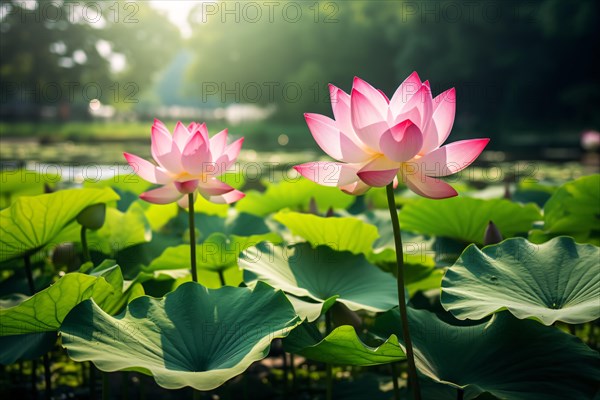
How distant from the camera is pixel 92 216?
137 centimetres

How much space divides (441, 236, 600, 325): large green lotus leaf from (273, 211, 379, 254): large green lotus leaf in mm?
303

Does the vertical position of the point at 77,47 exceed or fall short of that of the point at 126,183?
it exceeds it

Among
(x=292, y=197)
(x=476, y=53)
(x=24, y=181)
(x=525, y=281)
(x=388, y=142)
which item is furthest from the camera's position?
(x=476, y=53)

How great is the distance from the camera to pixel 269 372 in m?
2.02

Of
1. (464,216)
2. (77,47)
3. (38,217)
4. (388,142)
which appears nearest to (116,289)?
(38,217)

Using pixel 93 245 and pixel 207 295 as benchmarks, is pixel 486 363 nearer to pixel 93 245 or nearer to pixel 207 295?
pixel 207 295

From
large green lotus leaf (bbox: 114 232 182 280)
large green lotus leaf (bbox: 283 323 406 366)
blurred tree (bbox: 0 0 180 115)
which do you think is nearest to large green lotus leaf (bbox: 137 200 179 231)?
large green lotus leaf (bbox: 114 232 182 280)

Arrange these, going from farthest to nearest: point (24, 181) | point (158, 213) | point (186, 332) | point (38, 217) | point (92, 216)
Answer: point (158, 213) < point (24, 181) < point (92, 216) < point (38, 217) < point (186, 332)

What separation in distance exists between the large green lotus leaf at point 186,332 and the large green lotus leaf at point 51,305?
0.19 feet

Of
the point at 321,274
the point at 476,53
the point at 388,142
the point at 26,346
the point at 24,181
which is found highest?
the point at 476,53

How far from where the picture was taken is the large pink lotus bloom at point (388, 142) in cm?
91

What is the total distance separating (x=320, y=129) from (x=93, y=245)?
0.92 meters

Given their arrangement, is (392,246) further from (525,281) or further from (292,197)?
(292,197)

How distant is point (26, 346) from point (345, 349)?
69 cm
